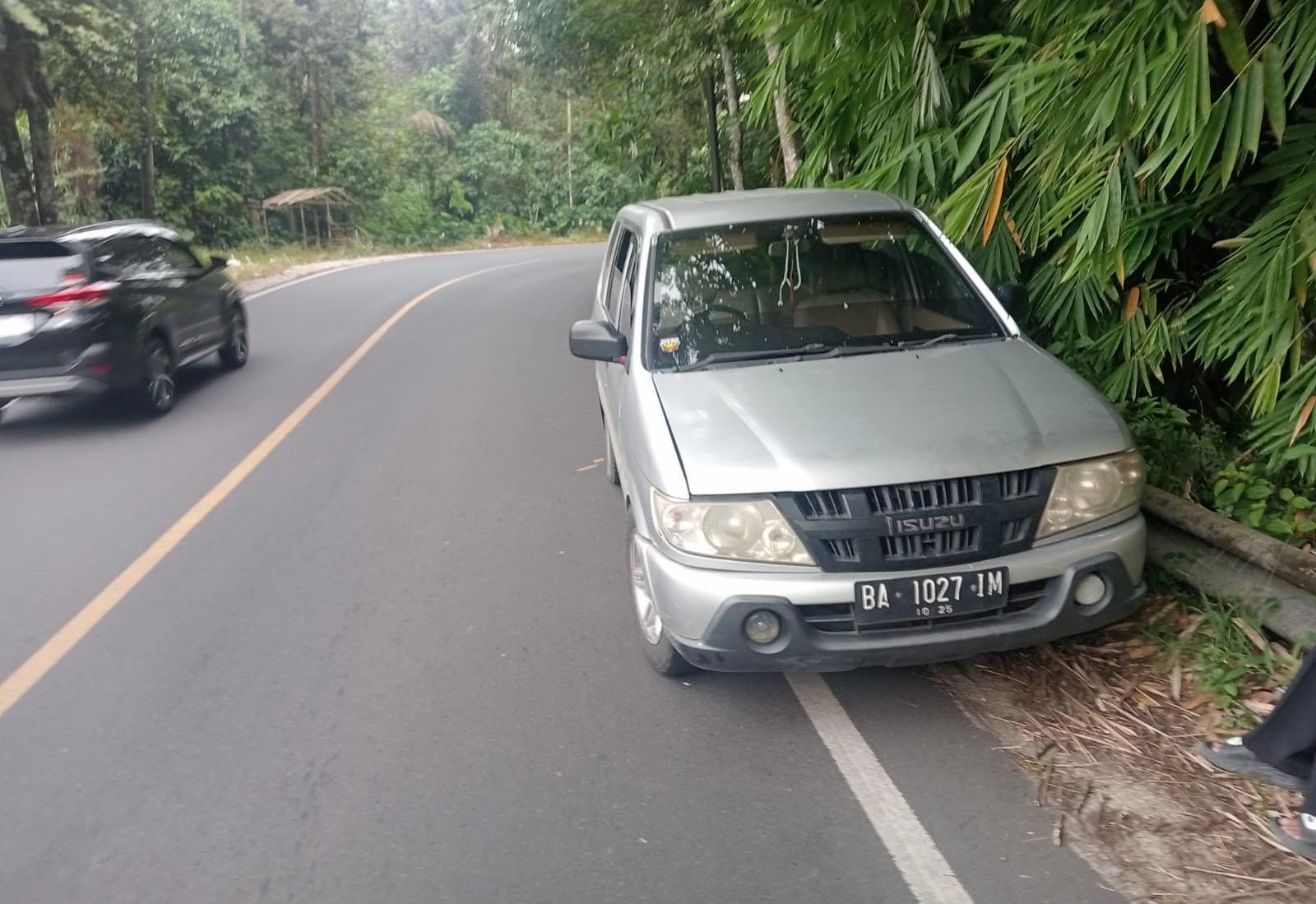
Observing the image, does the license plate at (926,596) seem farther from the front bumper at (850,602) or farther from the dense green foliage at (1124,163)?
the dense green foliage at (1124,163)

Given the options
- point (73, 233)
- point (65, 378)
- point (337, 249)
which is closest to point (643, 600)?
point (65, 378)

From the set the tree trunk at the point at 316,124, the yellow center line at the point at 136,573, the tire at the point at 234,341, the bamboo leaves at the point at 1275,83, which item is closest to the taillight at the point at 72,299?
the yellow center line at the point at 136,573

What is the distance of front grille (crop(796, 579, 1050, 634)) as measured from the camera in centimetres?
398

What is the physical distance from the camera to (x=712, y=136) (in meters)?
20.3

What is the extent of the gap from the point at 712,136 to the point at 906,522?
17.3 metres

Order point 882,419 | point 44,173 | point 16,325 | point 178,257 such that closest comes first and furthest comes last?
1. point 882,419
2. point 16,325
3. point 178,257
4. point 44,173

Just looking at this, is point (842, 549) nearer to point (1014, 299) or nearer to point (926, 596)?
point (926, 596)

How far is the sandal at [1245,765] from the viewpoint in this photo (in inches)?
142

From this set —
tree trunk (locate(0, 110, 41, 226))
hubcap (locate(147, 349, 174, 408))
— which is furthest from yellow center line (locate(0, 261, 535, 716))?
tree trunk (locate(0, 110, 41, 226))

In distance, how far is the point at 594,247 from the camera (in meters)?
40.5

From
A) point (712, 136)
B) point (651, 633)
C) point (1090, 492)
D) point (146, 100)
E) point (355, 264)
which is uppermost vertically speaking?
point (146, 100)

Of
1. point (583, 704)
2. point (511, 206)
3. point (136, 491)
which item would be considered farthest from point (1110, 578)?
point (511, 206)

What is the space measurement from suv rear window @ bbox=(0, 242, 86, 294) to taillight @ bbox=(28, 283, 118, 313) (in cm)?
8

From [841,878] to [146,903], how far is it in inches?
77.1
